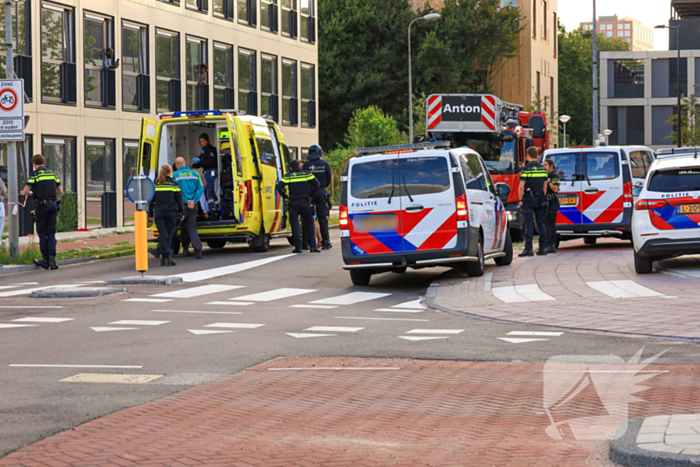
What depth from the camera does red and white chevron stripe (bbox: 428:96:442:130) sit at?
22.8m

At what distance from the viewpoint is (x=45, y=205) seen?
1775cm

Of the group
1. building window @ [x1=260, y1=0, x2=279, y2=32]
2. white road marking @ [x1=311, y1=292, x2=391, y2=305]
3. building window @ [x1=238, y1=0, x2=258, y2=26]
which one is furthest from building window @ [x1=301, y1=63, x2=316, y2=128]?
white road marking @ [x1=311, y1=292, x2=391, y2=305]

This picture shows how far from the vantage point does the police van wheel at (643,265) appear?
14711mm

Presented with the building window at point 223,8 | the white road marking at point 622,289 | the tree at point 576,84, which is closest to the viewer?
the white road marking at point 622,289

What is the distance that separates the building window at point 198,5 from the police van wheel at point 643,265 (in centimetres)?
2332

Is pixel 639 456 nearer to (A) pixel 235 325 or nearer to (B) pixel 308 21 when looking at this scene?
(A) pixel 235 325

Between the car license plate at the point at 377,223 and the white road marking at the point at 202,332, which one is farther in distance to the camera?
the car license plate at the point at 377,223

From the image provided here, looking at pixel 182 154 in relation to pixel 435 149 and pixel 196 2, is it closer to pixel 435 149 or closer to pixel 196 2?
pixel 435 149

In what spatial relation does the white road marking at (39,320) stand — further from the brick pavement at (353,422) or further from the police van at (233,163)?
the police van at (233,163)

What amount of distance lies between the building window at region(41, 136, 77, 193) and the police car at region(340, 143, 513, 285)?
51.4 feet

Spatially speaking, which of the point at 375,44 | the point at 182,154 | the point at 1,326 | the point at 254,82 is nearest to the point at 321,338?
the point at 1,326

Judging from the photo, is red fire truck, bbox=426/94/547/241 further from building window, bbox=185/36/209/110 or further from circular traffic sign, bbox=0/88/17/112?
building window, bbox=185/36/209/110

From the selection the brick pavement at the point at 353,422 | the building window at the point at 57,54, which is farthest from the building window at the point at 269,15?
the brick pavement at the point at 353,422

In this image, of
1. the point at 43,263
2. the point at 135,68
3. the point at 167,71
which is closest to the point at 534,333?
the point at 43,263
